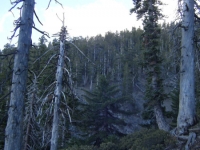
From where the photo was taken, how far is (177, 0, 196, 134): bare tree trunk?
9680mm

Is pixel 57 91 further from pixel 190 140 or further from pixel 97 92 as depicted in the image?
pixel 97 92

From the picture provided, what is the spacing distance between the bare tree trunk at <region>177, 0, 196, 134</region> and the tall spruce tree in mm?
5611

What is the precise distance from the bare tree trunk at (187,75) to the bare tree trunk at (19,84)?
661 centimetres

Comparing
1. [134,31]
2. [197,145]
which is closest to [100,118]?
[197,145]

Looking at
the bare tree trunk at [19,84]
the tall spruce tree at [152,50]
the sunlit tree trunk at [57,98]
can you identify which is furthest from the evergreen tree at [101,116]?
the bare tree trunk at [19,84]

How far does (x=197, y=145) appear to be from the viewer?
7855 mm

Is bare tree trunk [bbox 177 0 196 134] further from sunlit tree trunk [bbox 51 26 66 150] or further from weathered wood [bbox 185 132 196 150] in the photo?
sunlit tree trunk [bbox 51 26 66 150]

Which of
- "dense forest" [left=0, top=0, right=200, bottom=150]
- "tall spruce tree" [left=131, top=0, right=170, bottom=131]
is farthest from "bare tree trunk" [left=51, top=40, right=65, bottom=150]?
"tall spruce tree" [left=131, top=0, right=170, bottom=131]

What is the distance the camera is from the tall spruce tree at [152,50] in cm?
1598

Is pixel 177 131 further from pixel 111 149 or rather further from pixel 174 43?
pixel 174 43

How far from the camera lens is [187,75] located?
32.9ft

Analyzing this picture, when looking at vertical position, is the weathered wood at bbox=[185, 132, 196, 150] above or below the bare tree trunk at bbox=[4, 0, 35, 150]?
below

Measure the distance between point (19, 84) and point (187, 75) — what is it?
7080mm

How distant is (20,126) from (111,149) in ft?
19.6
